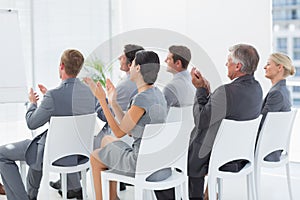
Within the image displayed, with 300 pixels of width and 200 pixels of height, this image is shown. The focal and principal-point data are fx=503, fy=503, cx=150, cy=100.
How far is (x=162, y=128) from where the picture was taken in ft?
8.47

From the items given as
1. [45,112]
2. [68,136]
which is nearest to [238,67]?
[68,136]

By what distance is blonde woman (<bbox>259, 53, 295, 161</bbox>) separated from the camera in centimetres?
338

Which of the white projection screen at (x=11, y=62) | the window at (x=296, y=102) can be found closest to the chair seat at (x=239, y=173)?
the white projection screen at (x=11, y=62)

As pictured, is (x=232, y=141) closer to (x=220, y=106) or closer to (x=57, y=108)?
(x=220, y=106)

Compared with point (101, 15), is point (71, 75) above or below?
below

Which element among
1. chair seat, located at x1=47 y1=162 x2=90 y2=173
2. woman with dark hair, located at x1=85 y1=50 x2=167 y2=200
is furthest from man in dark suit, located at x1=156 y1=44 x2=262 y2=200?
chair seat, located at x1=47 y1=162 x2=90 y2=173

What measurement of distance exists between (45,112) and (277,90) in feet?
5.08

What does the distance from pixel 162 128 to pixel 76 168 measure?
35.1 inches

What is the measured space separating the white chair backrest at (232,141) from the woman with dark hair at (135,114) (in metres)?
0.36

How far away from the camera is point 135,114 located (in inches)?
107

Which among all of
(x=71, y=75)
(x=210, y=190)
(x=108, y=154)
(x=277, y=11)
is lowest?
(x=210, y=190)

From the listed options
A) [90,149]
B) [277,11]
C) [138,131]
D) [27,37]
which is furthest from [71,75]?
[277,11]

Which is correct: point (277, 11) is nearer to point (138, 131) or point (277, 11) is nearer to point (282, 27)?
point (282, 27)

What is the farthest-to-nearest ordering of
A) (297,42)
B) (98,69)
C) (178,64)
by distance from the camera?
(98,69), (297,42), (178,64)
